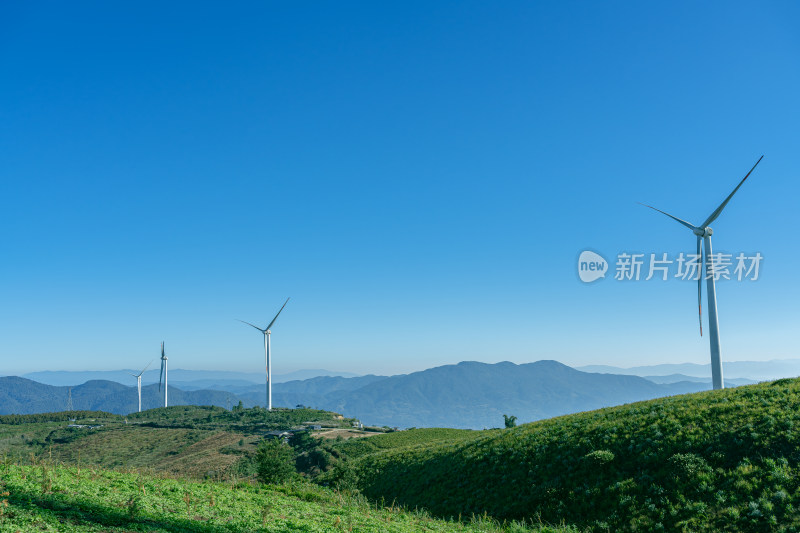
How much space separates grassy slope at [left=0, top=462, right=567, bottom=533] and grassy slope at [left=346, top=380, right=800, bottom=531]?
21.4 ft

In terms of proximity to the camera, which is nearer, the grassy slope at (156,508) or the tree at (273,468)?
the grassy slope at (156,508)

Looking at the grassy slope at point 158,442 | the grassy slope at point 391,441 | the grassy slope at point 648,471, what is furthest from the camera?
the grassy slope at point 158,442

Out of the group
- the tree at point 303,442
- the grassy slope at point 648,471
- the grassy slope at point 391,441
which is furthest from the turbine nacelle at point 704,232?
the tree at point 303,442

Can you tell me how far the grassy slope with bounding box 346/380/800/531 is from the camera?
25562 millimetres

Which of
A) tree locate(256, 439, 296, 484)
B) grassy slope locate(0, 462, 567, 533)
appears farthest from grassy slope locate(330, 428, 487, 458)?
grassy slope locate(0, 462, 567, 533)

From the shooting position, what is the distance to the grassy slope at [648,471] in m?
25.6

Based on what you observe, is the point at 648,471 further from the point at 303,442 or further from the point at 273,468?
the point at 303,442

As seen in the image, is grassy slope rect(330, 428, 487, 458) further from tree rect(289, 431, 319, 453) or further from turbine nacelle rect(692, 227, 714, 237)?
turbine nacelle rect(692, 227, 714, 237)

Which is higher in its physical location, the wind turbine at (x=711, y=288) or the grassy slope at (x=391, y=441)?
the wind turbine at (x=711, y=288)

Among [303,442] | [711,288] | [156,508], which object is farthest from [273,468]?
[303,442]

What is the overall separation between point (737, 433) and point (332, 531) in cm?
2923

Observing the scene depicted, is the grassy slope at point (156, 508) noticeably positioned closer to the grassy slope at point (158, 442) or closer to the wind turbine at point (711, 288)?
the wind turbine at point (711, 288)

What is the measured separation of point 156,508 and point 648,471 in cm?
3006

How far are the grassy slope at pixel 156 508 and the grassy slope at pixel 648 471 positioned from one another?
6536 mm
